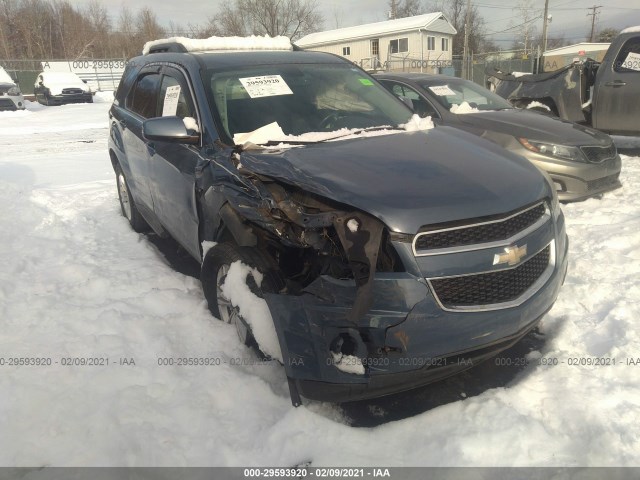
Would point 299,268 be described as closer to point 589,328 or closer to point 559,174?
point 589,328

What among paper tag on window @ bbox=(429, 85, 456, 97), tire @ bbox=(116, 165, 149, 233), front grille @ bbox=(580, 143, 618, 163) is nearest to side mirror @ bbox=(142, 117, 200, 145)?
tire @ bbox=(116, 165, 149, 233)

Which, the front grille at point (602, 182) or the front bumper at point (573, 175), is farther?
the front grille at point (602, 182)

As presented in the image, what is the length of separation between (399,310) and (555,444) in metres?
0.97

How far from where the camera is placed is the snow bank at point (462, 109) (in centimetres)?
649

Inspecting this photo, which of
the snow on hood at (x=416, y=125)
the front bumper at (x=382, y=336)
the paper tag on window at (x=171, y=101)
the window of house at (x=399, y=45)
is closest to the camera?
the front bumper at (x=382, y=336)

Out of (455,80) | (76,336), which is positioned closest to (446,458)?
(76,336)

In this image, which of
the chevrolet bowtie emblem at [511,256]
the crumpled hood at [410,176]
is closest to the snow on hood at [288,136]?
the crumpled hood at [410,176]

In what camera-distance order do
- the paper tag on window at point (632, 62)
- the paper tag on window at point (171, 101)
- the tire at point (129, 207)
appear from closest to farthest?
the paper tag on window at point (171, 101), the tire at point (129, 207), the paper tag on window at point (632, 62)

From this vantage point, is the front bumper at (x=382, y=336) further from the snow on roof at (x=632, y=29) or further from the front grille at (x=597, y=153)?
the snow on roof at (x=632, y=29)

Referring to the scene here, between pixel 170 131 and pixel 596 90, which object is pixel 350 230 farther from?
pixel 596 90

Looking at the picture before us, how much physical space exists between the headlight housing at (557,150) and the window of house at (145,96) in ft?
13.6

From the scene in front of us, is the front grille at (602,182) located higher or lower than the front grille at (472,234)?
lower

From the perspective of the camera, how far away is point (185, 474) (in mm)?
2174

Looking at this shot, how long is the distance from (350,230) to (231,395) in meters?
1.20
